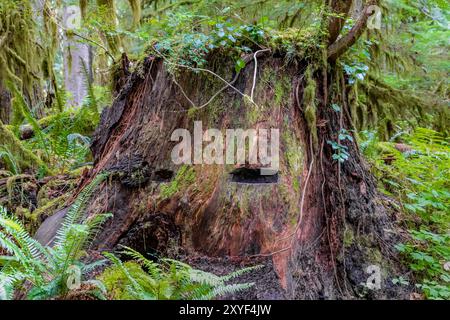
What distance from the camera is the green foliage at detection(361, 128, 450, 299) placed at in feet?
10.1

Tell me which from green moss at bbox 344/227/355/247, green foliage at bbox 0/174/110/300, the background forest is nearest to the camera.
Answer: green foliage at bbox 0/174/110/300

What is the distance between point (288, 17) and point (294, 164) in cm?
290

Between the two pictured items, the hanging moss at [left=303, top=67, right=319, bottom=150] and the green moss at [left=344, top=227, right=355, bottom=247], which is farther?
the hanging moss at [left=303, top=67, right=319, bottom=150]

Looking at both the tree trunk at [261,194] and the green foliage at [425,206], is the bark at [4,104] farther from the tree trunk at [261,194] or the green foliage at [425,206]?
the green foliage at [425,206]

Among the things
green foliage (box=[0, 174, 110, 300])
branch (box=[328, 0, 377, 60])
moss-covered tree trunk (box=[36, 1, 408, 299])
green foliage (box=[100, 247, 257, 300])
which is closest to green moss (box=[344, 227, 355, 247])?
moss-covered tree trunk (box=[36, 1, 408, 299])

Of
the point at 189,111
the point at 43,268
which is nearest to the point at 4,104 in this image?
the point at 189,111

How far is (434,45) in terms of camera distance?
18.6 feet

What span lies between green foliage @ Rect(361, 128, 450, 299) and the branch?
1431 mm

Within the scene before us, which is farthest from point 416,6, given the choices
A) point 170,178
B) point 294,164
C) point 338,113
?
point 170,178

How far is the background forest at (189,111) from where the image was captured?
8.18 ft

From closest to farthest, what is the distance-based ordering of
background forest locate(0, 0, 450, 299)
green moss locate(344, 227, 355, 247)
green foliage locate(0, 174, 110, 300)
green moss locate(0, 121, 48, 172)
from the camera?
green foliage locate(0, 174, 110, 300)
background forest locate(0, 0, 450, 299)
green moss locate(344, 227, 355, 247)
green moss locate(0, 121, 48, 172)

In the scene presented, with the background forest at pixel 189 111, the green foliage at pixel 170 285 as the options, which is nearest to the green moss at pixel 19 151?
the background forest at pixel 189 111

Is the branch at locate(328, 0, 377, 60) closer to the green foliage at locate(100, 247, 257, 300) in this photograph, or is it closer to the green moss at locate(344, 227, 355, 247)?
the green moss at locate(344, 227, 355, 247)
